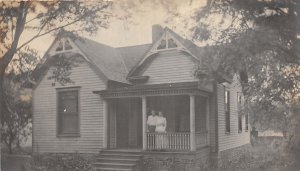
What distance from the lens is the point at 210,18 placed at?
7707mm

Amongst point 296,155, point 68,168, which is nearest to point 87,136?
point 68,168

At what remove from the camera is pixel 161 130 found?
35.8 ft

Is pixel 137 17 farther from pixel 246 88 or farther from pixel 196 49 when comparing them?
pixel 246 88

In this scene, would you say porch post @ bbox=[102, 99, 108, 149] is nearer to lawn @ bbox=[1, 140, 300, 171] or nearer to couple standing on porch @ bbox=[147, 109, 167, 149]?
couple standing on porch @ bbox=[147, 109, 167, 149]

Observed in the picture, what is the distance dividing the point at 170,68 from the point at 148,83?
798mm

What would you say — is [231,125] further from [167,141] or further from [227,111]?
[167,141]

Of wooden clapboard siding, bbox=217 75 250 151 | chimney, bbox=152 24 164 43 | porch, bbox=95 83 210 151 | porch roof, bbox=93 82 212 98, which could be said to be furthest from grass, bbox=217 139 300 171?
chimney, bbox=152 24 164 43

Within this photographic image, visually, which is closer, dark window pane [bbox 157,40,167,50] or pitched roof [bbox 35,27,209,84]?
pitched roof [bbox 35,27,209,84]

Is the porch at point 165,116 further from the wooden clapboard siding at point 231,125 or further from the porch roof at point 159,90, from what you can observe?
the wooden clapboard siding at point 231,125

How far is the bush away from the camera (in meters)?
10.5

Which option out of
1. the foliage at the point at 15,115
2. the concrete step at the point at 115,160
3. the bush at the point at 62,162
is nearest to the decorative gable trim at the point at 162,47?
the concrete step at the point at 115,160

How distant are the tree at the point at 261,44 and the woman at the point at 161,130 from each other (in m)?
3.48

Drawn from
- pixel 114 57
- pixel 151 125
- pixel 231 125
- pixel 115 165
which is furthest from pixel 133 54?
pixel 231 125

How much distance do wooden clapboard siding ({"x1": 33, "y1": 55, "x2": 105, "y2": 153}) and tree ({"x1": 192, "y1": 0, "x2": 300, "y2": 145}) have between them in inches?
189
